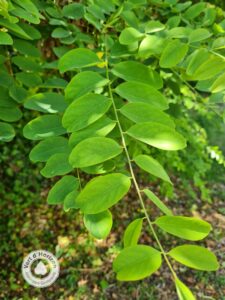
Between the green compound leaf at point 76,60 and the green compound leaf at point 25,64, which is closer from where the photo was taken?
the green compound leaf at point 76,60

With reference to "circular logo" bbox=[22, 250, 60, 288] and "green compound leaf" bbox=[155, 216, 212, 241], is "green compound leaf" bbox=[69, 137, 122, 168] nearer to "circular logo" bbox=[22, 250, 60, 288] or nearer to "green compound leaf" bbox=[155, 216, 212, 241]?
"green compound leaf" bbox=[155, 216, 212, 241]

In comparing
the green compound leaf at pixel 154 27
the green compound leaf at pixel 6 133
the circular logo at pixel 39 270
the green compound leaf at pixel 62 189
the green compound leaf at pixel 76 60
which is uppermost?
the green compound leaf at pixel 154 27

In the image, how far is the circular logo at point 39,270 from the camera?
2258 mm

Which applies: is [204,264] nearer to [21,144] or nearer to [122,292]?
[122,292]

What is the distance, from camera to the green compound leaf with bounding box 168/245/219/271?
573mm

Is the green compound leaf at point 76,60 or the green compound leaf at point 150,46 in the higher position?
the green compound leaf at point 150,46

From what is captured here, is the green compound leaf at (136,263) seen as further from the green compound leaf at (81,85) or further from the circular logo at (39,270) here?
the circular logo at (39,270)

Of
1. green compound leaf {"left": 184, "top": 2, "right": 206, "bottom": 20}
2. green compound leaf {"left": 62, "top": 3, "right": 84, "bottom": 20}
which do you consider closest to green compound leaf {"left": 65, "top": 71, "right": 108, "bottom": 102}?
green compound leaf {"left": 62, "top": 3, "right": 84, "bottom": 20}

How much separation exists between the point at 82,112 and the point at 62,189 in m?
0.19

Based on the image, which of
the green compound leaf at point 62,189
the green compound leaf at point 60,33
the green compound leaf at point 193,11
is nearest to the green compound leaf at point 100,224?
the green compound leaf at point 62,189

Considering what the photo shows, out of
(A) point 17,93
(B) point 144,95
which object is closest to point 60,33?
(A) point 17,93

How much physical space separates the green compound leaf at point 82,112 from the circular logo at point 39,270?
1740 mm

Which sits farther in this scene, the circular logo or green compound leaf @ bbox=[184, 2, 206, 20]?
the circular logo

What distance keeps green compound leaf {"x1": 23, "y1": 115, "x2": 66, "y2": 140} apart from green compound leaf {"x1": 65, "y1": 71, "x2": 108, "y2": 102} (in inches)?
4.2
